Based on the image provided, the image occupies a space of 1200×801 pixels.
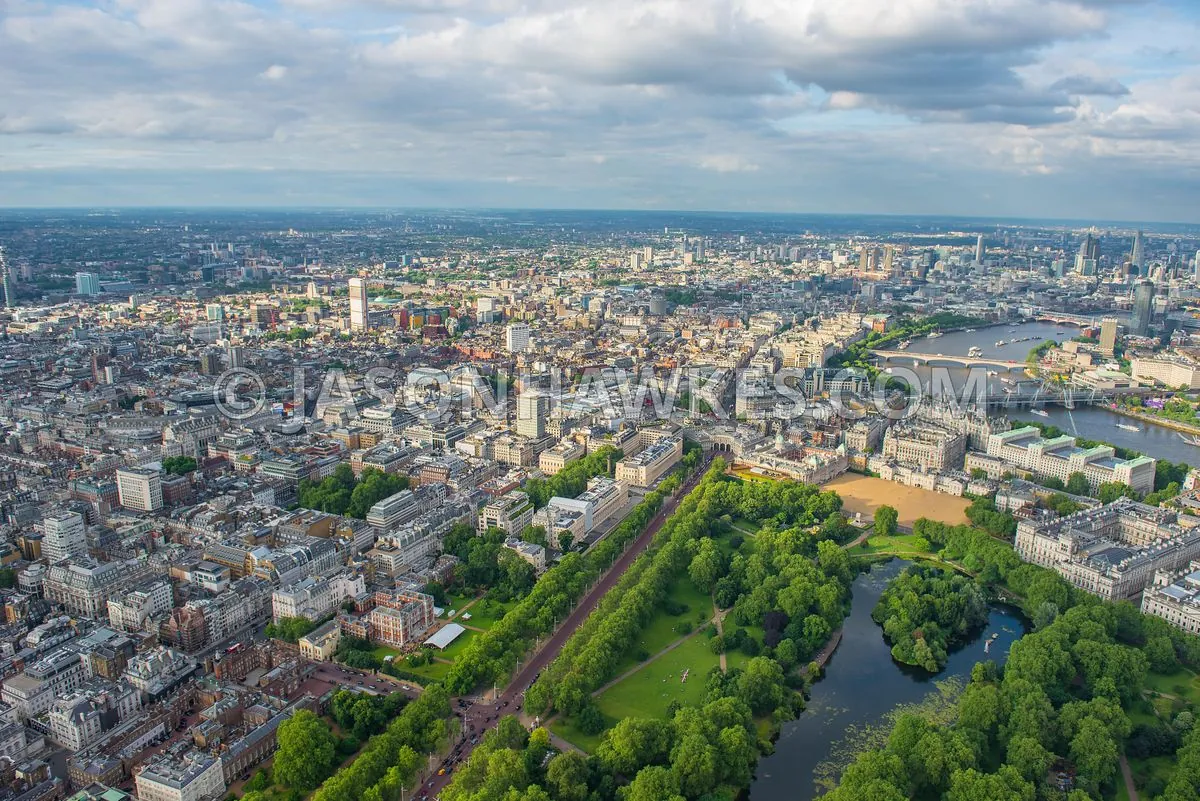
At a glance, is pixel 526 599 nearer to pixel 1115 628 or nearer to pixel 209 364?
pixel 1115 628

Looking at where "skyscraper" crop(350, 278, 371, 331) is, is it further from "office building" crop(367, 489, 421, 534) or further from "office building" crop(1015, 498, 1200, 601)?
"office building" crop(1015, 498, 1200, 601)

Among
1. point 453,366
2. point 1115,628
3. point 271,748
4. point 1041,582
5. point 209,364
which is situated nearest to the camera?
point 271,748

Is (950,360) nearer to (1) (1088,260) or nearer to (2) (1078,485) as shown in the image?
(2) (1078,485)

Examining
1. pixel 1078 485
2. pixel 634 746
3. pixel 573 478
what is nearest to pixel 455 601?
pixel 634 746

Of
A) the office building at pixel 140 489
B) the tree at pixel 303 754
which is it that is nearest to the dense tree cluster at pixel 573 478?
the office building at pixel 140 489

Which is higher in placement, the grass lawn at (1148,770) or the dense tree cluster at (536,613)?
the dense tree cluster at (536,613)

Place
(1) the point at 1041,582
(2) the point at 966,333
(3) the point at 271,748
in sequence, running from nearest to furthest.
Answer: (3) the point at 271,748
(1) the point at 1041,582
(2) the point at 966,333

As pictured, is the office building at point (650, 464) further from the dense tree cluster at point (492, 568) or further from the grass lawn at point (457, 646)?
the grass lawn at point (457, 646)

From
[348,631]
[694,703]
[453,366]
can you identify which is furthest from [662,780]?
[453,366]
